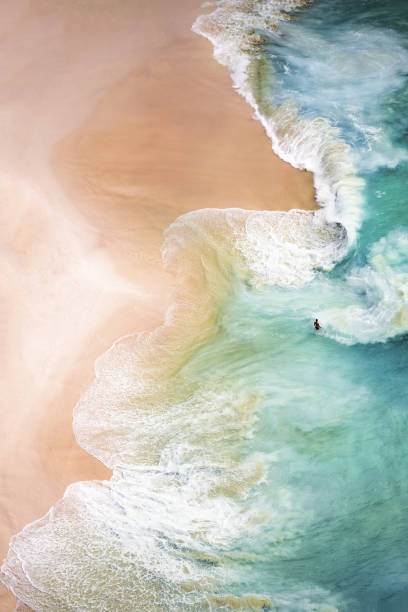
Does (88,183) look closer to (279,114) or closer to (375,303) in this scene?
(279,114)

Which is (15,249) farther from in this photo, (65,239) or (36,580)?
(36,580)

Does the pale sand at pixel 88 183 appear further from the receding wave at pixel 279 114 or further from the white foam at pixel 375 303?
the white foam at pixel 375 303

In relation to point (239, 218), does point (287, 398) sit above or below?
below

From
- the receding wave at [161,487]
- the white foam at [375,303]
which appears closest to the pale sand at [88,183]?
the receding wave at [161,487]

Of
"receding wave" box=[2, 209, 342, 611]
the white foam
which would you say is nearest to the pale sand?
"receding wave" box=[2, 209, 342, 611]

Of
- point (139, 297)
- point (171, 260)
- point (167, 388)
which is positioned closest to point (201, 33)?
point (171, 260)

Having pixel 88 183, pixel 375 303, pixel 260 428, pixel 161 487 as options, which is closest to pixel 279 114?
pixel 88 183
